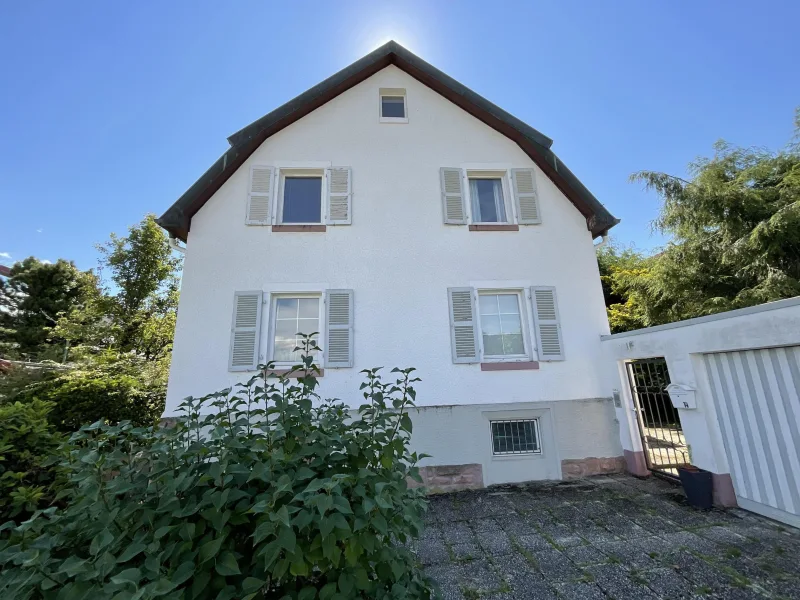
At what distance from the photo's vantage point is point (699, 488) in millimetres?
4258

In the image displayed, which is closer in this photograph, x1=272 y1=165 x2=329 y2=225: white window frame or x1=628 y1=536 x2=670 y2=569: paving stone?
x1=628 y1=536 x2=670 y2=569: paving stone

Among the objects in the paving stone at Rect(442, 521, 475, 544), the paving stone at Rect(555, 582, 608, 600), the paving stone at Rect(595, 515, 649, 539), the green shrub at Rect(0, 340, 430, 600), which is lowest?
the paving stone at Rect(555, 582, 608, 600)

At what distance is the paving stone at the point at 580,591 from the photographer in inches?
110

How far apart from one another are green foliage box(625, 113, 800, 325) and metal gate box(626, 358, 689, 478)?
5525mm

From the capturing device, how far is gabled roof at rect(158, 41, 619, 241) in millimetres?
6383

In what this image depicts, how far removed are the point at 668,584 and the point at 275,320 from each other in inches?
236

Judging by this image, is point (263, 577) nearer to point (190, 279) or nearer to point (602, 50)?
point (190, 279)

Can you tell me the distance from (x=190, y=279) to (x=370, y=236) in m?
3.40

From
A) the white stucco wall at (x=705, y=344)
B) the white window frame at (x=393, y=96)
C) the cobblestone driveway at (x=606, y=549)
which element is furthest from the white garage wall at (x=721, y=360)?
the white window frame at (x=393, y=96)

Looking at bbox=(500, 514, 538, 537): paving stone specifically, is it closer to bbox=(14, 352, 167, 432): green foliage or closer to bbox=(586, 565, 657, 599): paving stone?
bbox=(586, 565, 657, 599): paving stone

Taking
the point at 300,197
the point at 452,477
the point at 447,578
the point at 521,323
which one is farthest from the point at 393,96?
the point at 447,578

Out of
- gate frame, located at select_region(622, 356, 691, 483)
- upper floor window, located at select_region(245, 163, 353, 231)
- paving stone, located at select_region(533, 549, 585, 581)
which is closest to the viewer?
paving stone, located at select_region(533, 549, 585, 581)

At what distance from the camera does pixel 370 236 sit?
6.45 meters

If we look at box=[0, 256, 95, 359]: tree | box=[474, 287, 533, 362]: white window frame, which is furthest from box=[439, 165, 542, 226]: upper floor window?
box=[0, 256, 95, 359]: tree
